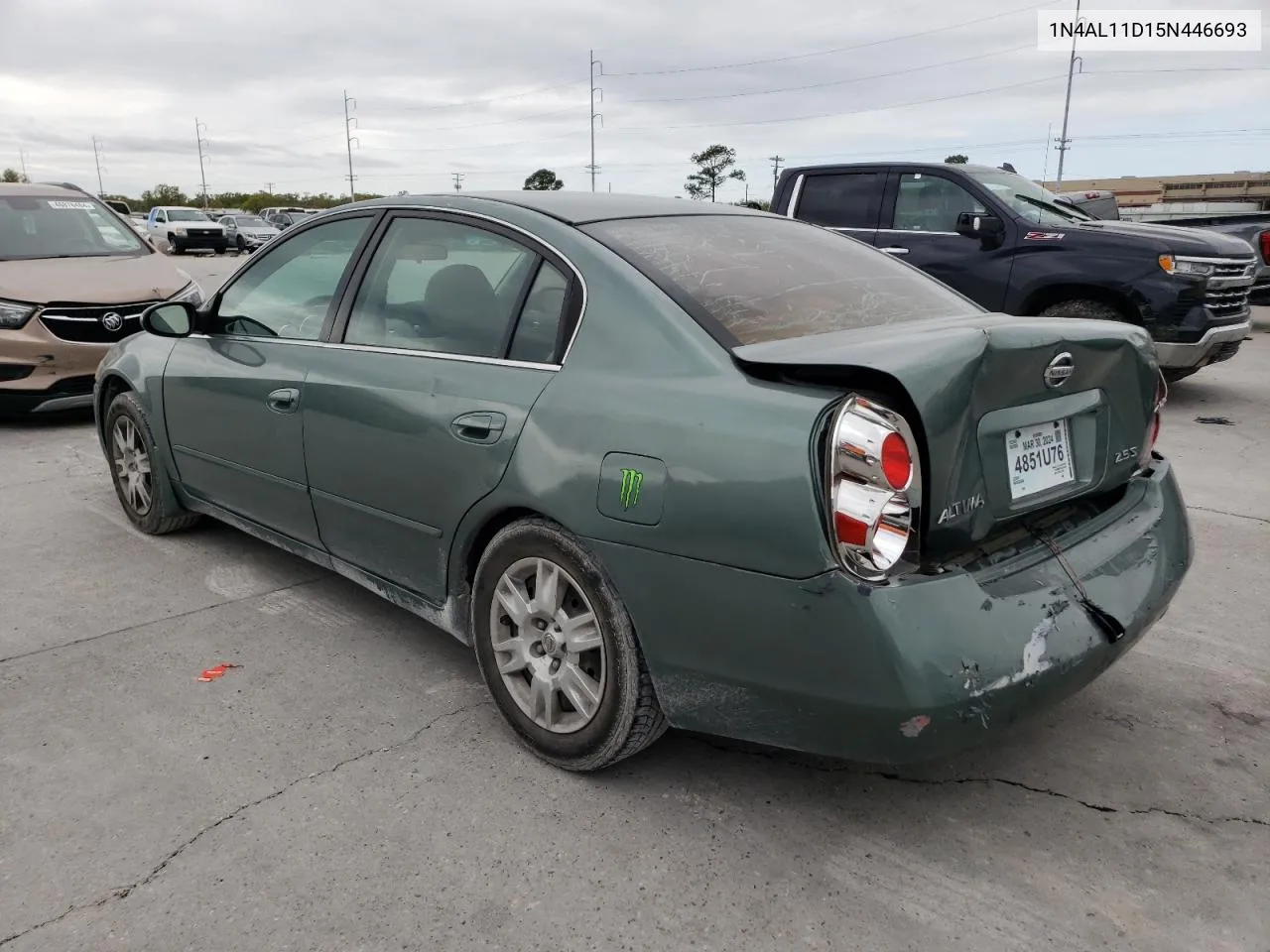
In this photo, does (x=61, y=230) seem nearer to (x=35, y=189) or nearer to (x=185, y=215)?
(x=35, y=189)

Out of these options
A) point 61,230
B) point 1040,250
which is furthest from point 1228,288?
point 61,230

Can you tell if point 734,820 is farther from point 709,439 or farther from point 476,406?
point 476,406

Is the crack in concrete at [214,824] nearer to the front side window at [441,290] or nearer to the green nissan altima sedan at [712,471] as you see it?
the green nissan altima sedan at [712,471]

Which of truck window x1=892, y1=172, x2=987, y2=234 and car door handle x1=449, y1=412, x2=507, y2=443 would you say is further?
truck window x1=892, y1=172, x2=987, y2=234

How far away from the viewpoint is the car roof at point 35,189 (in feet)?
26.8

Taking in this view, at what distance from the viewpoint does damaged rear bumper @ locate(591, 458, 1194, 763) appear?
6.66 feet

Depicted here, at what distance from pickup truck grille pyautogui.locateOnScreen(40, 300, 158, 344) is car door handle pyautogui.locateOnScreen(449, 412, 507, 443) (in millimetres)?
5161

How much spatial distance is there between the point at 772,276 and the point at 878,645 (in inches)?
49.3

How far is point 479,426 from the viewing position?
2.72 meters

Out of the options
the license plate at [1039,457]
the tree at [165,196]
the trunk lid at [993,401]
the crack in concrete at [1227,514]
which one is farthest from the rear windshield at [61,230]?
the tree at [165,196]

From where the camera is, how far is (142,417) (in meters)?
4.48

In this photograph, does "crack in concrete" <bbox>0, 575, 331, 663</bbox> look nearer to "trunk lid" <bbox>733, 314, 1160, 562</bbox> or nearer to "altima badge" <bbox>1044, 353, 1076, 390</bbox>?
"trunk lid" <bbox>733, 314, 1160, 562</bbox>

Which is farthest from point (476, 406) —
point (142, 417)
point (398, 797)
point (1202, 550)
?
point (1202, 550)

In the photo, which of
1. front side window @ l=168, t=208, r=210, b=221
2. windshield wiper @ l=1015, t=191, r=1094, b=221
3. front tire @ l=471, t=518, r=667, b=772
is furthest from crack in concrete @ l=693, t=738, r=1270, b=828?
front side window @ l=168, t=208, r=210, b=221
